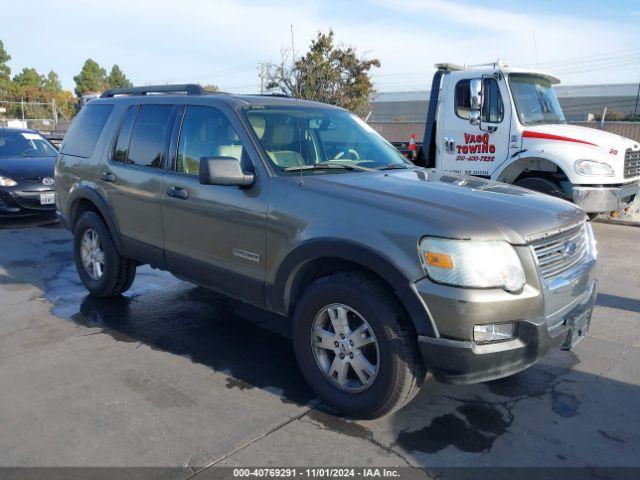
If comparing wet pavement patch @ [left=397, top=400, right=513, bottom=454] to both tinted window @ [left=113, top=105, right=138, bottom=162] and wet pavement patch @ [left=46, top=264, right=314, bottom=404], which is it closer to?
wet pavement patch @ [left=46, top=264, right=314, bottom=404]

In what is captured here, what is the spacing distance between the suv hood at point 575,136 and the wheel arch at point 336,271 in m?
5.49

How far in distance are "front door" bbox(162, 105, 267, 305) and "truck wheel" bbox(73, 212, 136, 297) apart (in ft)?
3.35

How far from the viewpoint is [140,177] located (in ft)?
15.3

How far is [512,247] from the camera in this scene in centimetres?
292

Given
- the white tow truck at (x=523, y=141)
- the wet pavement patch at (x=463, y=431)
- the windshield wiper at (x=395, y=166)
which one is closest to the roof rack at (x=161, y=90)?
the windshield wiper at (x=395, y=166)

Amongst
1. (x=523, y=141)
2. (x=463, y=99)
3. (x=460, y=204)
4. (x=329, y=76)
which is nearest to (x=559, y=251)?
(x=460, y=204)

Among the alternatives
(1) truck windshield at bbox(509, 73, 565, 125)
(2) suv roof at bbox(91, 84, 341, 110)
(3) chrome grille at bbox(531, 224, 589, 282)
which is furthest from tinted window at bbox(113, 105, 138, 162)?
(1) truck windshield at bbox(509, 73, 565, 125)

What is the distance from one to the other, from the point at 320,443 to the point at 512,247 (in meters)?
1.50

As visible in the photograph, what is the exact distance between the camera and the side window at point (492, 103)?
8.05m

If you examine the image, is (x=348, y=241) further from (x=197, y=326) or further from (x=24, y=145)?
(x=24, y=145)

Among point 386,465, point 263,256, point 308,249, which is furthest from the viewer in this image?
point 263,256

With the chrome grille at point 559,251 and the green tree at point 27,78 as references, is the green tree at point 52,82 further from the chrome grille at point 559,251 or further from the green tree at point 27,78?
the chrome grille at point 559,251

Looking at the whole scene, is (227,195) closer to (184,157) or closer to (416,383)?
(184,157)

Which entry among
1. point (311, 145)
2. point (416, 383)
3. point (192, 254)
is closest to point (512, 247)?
point (416, 383)
